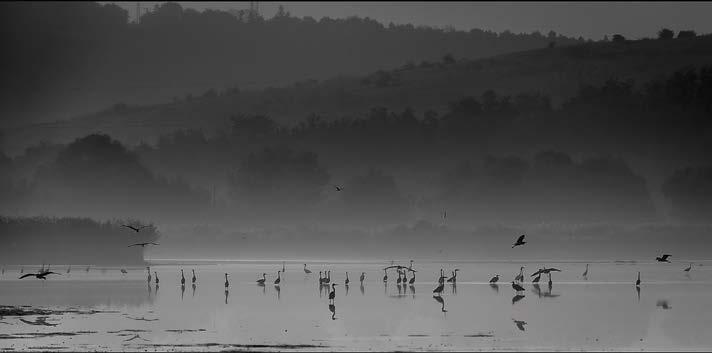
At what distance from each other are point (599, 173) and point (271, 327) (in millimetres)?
109406

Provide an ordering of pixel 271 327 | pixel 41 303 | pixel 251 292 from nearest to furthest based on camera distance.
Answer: pixel 271 327, pixel 41 303, pixel 251 292

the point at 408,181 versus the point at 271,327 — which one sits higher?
the point at 408,181

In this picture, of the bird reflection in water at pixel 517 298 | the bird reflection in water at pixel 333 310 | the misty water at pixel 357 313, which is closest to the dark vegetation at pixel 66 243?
the misty water at pixel 357 313

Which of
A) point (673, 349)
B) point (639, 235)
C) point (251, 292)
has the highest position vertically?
point (639, 235)

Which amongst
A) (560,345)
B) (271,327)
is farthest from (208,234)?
(560,345)

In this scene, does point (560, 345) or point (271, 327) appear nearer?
point (560, 345)

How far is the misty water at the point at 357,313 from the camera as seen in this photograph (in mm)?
45625

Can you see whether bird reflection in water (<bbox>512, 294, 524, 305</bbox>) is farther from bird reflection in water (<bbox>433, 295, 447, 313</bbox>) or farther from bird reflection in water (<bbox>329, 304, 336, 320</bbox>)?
bird reflection in water (<bbox>329, 304, 336, 320</bbox>)

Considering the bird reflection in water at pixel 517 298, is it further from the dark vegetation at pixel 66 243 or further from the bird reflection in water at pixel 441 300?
the dark vegetation at pixel 66 243

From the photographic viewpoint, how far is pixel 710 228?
386ft

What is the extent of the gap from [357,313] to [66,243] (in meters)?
40.2

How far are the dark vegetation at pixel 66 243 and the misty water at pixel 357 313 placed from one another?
4.84 metres

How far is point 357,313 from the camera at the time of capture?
57750mm

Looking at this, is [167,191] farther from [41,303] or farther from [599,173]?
[41,303]
